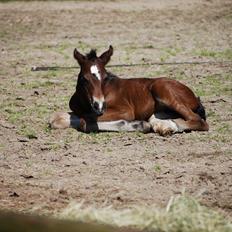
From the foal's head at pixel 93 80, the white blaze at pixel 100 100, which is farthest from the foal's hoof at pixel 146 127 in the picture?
the white blaze at pixel 100 100

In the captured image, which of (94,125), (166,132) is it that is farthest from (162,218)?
(94,125)

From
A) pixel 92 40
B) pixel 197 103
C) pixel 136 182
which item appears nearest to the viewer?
pixel 136 182

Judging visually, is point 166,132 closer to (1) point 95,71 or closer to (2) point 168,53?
(1) point 95,71

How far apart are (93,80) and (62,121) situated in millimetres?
840

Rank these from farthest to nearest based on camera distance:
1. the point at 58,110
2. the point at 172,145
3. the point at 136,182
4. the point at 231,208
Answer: the point at 58,110, the point at 172,145, the point at 136,182, the point at 231,208

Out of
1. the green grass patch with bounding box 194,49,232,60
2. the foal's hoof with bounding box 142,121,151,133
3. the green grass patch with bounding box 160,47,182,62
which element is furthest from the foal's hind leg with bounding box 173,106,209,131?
the green grass patch with bounding box 194,49,232,60

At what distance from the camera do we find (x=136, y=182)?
8352mm

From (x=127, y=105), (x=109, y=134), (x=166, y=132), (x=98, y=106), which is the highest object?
(x=98, y=106)

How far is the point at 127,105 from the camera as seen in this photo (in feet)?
36.6

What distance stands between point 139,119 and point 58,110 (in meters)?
1.59

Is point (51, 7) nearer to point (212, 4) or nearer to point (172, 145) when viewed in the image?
point (212, 4)

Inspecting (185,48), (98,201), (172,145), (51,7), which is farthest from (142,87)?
(51,7)

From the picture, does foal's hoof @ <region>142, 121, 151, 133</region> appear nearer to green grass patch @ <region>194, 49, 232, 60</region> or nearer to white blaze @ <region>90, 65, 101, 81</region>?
white blaze @ <region>90, 65, 101, 81</region>

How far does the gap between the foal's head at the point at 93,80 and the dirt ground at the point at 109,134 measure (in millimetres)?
484
